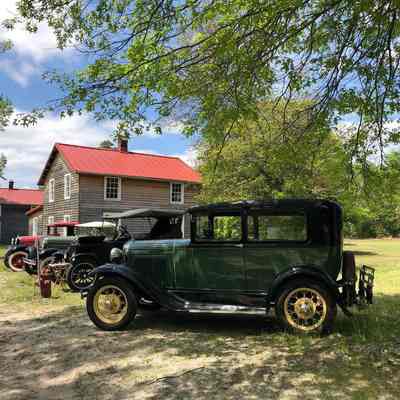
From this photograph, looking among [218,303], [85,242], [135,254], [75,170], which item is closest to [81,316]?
[135,254]

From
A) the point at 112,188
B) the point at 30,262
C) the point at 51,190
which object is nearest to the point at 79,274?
the point at 30,262

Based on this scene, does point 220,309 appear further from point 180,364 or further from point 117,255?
point 117,255

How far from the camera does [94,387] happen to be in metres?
4.48

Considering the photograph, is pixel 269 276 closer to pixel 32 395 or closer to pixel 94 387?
pixel 94 387

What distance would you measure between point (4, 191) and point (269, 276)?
45062 millimetres

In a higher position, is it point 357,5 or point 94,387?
point 357,5

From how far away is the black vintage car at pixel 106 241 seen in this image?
1089 centimetres

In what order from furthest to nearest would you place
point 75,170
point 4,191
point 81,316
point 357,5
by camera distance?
point 4,191 → point 75,170 → point 81,316 → point 357,5

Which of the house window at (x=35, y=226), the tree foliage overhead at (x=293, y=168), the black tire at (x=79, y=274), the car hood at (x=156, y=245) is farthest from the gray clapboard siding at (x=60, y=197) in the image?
the car hood at (x=156, y=245)

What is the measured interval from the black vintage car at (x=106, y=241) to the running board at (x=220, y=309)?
4.02 m

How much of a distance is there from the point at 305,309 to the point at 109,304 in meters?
3.04

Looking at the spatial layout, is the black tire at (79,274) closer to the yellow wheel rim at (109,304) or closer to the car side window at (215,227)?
the yellow wheel rim at (109,304)

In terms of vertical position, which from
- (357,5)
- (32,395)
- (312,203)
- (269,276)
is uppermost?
(357,5)

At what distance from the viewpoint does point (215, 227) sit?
22.8ft
